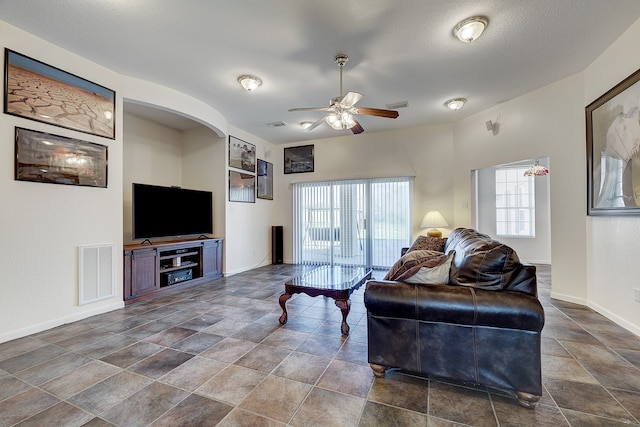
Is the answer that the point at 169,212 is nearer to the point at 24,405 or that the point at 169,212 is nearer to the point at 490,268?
the point at 24,405

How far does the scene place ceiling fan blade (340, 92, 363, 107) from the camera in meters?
2.75

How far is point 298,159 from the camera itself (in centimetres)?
664

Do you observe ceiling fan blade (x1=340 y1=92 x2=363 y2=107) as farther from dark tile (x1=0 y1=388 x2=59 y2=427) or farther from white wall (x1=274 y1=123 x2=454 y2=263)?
dark tile (x1=0 y1=388 x2=59 y2=427)

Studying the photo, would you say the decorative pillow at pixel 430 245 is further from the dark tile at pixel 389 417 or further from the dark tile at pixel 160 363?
the dark tile at pixel 160 363

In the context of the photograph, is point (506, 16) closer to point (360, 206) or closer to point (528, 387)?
point (528, 387)

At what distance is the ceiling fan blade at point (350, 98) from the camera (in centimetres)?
275

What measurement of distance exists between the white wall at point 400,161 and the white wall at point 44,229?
4.03 meters

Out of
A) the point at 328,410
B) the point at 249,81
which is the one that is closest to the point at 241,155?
the point at 249,81

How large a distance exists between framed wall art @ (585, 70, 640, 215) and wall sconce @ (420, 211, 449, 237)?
2070 millimetres

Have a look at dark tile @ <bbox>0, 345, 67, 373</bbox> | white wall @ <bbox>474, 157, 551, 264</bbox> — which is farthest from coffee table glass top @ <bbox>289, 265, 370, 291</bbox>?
white wall @ <bbox>474, 157, 551, 264</bbox>

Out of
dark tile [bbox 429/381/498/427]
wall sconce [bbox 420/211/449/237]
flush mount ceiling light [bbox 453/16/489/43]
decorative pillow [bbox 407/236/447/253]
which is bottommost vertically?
dark tile [bbox 429/381/498/427]

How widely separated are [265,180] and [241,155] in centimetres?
97

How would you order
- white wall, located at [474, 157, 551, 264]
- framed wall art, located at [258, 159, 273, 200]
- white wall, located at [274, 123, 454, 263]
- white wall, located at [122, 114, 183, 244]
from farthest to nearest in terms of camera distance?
white wall, located at [474, 157, 551, 264] → framed wall art, located at [258, 159, 273, 200] → white wall, located at [274, 123, 454, 263] → white wall, located at [122, 114, 183, 244]

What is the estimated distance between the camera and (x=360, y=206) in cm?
609
